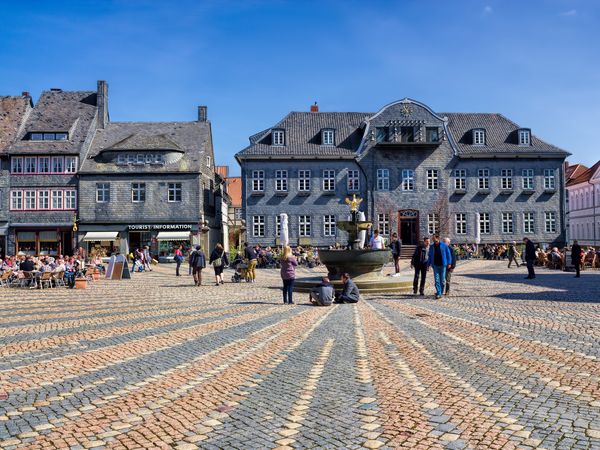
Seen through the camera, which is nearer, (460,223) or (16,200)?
(16,200)

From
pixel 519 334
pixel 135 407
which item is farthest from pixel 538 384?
pixel 135 407

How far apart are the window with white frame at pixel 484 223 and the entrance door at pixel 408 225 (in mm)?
5327

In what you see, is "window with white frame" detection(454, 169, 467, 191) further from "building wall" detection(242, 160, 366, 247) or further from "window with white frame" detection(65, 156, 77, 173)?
"window with white frame" detection(65, 156, 77, 173)

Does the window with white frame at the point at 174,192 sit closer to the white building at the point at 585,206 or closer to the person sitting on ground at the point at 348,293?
the person sitting on ground at the point at 348,293

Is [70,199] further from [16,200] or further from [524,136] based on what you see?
[524,136]

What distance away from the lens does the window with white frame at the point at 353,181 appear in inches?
1822

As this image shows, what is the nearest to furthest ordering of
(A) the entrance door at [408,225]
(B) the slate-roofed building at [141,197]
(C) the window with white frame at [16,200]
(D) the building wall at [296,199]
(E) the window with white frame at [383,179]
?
1. (C) the window with white frame at [16,200]
2. (B) the slate-roofed building at [141,197]
3. (D) the building wall at [296,199]
4. (E) the window with white frame at [383,179]
5. (A) the entrance door at [408,225]

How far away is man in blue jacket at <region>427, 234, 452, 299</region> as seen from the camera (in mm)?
16391

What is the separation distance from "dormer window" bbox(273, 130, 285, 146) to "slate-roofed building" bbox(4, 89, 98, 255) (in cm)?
1478

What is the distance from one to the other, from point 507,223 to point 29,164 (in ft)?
126

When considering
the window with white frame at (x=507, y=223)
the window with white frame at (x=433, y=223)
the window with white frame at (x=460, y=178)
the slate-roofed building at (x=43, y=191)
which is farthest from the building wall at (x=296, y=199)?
the slate-roofed building at (x=43, y=191)

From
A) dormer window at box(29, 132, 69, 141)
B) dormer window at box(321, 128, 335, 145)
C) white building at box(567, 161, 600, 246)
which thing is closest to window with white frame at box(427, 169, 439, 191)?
dormer window at box(321, 128, 335, 145)

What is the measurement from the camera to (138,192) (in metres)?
44.2

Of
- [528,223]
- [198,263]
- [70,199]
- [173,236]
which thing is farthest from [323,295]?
[528,223]
